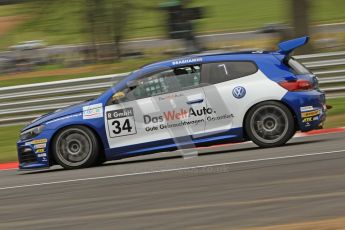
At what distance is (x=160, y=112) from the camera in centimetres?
1034

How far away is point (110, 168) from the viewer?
10305 millimetres

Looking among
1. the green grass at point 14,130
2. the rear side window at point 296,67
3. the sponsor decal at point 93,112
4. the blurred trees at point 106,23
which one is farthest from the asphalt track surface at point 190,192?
Answer: the blurred trees at point 106,23

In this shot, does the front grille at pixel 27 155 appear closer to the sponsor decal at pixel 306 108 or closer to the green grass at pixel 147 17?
the sponsor decal at pixel 306 108

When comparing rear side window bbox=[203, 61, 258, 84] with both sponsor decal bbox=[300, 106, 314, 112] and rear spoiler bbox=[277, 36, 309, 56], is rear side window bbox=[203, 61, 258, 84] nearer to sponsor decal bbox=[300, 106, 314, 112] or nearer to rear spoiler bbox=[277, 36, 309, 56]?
rear spoiler bbox=[277, 36, 309, 56]

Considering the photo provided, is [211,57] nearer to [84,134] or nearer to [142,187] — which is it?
[84,134]

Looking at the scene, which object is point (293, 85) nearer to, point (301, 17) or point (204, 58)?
point (204, 58)

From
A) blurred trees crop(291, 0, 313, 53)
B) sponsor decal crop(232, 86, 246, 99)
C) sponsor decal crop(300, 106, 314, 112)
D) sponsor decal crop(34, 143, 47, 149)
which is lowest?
sponsor decal crop(34, 143, 47, 149)

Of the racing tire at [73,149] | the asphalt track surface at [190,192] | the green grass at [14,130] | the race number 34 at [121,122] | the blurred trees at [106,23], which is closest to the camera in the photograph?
the asphalt track surface at [190,192]

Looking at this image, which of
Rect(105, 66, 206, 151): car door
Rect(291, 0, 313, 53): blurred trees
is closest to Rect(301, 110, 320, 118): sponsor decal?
Rect(105, 66, 206, 151): car door

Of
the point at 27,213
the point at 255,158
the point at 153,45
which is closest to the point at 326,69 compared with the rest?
the point at 255,158

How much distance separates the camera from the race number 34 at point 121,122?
10.4 metres

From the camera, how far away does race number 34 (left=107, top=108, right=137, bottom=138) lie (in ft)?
34.0

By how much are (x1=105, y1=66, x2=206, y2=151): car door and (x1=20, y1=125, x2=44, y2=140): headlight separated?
1.00m

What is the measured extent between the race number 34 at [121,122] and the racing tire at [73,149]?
0.31 m
